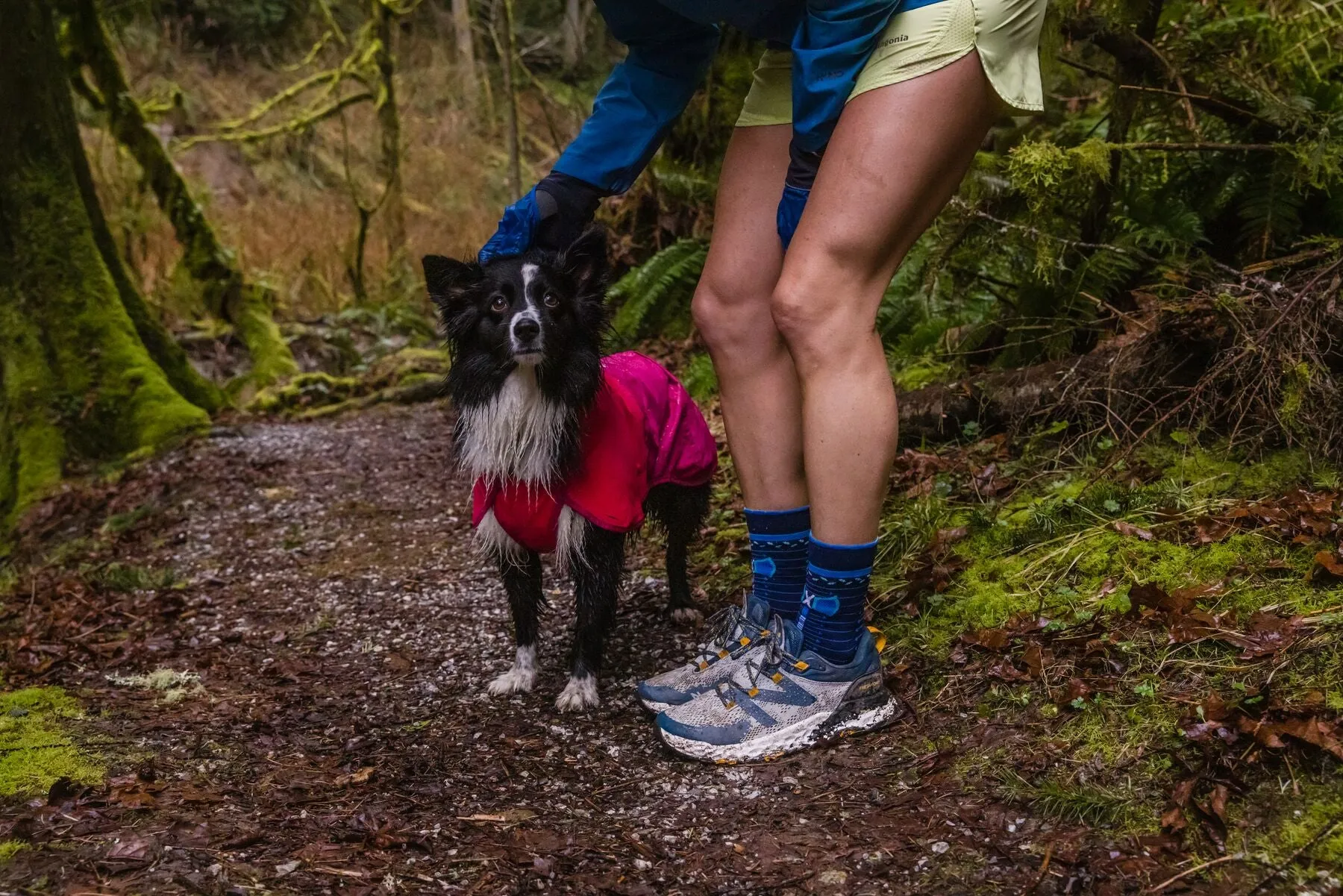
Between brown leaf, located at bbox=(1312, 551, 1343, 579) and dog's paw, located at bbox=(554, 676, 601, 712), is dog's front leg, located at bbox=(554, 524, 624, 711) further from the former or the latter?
brown leaf, located at bbox=(1312, 551, 1343, 579)

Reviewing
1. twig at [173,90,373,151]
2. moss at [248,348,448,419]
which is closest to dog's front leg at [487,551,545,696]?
moss at [248,348,448,419]

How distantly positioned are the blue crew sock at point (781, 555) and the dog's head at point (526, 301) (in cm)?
81

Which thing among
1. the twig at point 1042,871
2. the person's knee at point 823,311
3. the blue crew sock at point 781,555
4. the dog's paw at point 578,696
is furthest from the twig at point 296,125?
the twig at point 1042,871

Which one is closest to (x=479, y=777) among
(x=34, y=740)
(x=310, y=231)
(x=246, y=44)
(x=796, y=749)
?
(x=796, y=749)

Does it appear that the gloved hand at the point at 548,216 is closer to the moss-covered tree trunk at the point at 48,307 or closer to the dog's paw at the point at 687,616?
the dog's paw at the point at 687,616

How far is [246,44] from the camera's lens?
20.5m

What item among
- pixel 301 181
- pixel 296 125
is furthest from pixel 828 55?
pixel 301 181

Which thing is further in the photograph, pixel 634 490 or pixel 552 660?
pixel 552 660

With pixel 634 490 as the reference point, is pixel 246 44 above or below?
above

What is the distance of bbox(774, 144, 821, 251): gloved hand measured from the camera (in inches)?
105

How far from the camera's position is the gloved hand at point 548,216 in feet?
9.87

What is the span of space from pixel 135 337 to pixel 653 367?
4930mm

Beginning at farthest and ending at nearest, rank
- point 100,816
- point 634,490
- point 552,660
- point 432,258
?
point 552,660
point 634,490
point 432,258
point 100,816

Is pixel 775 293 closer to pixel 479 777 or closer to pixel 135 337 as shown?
pixel 479 777
